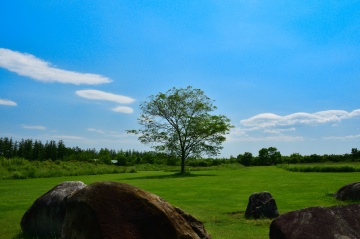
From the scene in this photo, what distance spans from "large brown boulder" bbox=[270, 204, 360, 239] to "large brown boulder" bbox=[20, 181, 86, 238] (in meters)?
7.45

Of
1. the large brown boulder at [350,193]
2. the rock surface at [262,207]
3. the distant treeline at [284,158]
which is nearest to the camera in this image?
the rock surface at [262,207]

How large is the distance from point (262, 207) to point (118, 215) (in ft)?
32.5

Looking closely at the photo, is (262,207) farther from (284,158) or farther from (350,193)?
(284,158)

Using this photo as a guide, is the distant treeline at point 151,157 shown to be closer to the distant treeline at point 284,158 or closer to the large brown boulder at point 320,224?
the distant treeline at point 284,158

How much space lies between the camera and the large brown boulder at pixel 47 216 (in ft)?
39.3

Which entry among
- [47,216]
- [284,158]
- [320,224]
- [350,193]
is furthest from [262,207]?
[284,158]

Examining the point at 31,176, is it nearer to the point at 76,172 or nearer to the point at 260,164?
the point at 76,172

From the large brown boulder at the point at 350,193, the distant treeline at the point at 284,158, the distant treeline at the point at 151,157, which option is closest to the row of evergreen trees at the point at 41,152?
the distant treeline at the point at 151,157

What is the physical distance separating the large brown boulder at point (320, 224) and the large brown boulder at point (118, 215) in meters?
2.46

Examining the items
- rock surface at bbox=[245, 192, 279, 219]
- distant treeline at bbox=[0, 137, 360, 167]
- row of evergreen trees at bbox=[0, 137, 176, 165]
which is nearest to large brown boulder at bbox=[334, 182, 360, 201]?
rock surface at bbox=[245, 192, 279, 219]

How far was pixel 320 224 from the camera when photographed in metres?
8.22

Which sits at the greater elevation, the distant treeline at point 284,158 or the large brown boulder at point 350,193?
the distant treeline at point 284,158

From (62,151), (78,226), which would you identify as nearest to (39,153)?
(62,151)

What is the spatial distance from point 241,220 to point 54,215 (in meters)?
8.00
